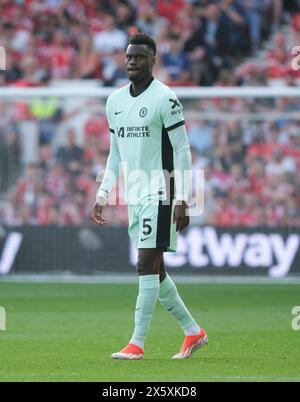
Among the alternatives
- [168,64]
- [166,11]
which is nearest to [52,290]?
[168,64]

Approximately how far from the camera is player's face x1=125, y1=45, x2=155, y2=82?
863cm

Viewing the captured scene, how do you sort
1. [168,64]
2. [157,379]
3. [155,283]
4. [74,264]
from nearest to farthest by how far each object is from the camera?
[157,379] < [155,283] < [74,264] < [168,64]

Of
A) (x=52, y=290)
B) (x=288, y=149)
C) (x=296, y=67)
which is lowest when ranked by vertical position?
(x=52, y=290)

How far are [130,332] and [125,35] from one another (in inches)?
436

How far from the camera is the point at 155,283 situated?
8.53m

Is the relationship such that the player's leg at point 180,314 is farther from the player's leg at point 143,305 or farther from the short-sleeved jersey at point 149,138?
the short-sleeved jersey at point 149,138

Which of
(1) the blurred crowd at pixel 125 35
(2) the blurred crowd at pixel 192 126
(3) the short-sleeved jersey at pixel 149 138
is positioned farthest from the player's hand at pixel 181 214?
(1) the blurred crowd at pixel 125 35

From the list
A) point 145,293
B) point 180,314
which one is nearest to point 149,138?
point 145,293

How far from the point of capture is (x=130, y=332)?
10.7 metres

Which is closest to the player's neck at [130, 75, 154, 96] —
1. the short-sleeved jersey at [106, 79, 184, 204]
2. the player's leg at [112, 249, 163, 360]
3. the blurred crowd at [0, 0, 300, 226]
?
the short-sleeved jersey at [106, 79, 184, 204]

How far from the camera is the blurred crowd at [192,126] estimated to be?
17828mm

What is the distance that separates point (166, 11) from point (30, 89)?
4.15m

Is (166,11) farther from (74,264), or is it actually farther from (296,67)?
(74,264)

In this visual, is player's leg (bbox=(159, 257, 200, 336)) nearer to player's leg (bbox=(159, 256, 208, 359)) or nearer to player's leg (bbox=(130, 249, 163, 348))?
player's leg (bbox=(159, 256, 208, 359))
